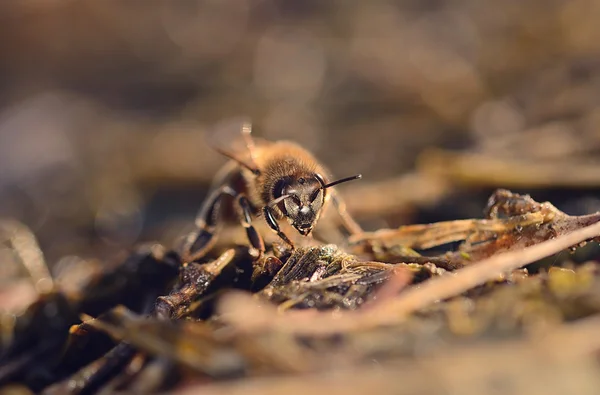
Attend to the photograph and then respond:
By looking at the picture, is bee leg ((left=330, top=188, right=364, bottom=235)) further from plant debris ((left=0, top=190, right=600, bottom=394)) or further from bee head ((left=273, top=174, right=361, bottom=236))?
plant debris ((left=0, top=190, right=600, bottom=394))

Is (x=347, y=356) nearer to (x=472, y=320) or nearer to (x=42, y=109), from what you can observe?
(x=472, y=320)

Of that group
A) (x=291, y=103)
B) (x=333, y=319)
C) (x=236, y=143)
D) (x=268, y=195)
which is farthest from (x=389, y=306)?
(x=291, y=103)

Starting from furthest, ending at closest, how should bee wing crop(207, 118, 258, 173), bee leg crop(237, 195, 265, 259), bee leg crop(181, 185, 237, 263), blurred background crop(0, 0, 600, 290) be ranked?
blurred background crop(0, 0, 600, 290)
bee wing crop(207, 118, 258, 173)
bee leg crop(181, 185, 237, 263)
bee leg crop(237, 195, 265, 259)

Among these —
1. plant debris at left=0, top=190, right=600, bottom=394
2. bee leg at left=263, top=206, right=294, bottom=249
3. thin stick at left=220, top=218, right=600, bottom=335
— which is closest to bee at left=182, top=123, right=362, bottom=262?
bee leg at left=263, top=206, right=294, bottom=249

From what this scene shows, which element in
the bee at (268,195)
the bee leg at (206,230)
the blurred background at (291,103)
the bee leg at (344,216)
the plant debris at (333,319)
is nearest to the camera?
the plant debris at (333,319)

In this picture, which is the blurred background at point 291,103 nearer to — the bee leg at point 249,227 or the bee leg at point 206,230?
the bee leg at point 206,230

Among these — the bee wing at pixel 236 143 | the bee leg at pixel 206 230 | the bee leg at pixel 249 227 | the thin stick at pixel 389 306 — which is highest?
the bee wing at pixel 236 143

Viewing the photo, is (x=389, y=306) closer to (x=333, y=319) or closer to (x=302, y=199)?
(x=333, y=319)

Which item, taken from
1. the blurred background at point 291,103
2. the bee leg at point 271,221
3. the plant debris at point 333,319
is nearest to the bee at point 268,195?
the bee leg at point 271,221
